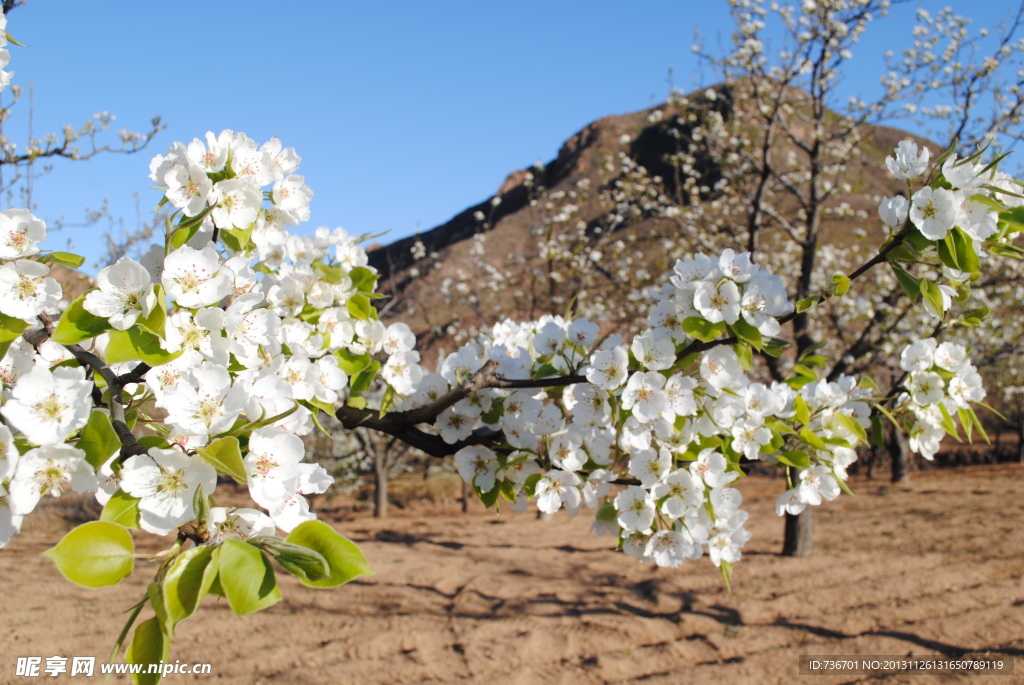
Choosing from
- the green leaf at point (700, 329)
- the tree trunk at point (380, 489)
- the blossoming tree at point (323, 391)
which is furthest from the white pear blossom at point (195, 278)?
the tree trunk at point (380, 489)

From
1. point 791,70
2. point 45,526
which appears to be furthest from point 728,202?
point 45,526

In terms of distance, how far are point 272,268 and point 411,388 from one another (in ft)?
1.72

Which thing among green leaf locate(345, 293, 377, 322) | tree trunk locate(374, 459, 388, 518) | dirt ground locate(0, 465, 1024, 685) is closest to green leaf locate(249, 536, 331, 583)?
green leaf locate(345, 293, 377, 322)

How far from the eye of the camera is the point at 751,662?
3.98 m

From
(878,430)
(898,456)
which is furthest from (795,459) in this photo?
(898,456)

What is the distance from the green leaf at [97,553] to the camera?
0.77m

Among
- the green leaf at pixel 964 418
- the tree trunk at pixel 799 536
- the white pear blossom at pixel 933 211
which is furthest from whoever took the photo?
the tree trunk at pixel 799 536

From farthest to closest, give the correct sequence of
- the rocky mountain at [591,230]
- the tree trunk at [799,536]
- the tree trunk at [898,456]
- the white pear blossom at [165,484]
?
the tree trunk at [898,456]
the rocky mountain at [591,230]
the tree trunk at [799,536]
the white pear blossom at [165,484]

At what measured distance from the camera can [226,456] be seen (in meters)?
0.82

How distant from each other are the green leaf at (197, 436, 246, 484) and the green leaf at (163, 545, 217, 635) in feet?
0.32

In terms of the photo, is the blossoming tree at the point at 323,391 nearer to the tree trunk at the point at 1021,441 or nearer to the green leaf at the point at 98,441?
the green leaf at the point at 98,441

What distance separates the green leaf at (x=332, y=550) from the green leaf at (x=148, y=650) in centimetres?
18

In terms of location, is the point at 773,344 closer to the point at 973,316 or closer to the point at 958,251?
the point at 958,251

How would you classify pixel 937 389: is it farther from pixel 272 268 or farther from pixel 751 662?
pixel 751 662
